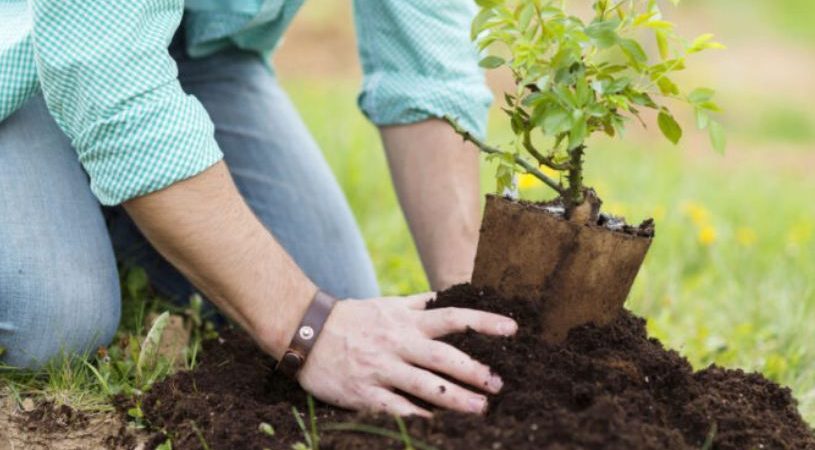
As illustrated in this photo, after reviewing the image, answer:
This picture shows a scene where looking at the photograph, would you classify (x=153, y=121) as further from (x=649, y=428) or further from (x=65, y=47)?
(x=649, y=428)

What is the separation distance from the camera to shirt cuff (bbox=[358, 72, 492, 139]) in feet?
8.68

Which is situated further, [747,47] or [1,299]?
[747,47]

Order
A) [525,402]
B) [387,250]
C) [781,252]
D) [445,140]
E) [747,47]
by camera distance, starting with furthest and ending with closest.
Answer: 1. [747,47]
2. [781,252]
3. [387,250]
4. [445,140]
5. [525,402]

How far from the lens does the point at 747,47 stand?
1245cm

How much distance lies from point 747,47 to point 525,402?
11.7 m

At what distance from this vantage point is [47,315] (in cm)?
226

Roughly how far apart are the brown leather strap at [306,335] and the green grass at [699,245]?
1.24 metres

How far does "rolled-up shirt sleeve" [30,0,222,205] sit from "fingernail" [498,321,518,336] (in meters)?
0.64

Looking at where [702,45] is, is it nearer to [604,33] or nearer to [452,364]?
[604,33]

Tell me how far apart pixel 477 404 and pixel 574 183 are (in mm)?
457

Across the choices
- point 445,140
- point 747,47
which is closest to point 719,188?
point 445,140

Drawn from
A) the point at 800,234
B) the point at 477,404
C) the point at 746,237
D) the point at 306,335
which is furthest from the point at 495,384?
the point at 800,234

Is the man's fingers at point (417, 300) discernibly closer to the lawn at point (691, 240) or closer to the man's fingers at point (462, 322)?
the man's fingers at point (462, 322)

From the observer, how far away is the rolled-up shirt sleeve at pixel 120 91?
1.88 metres
